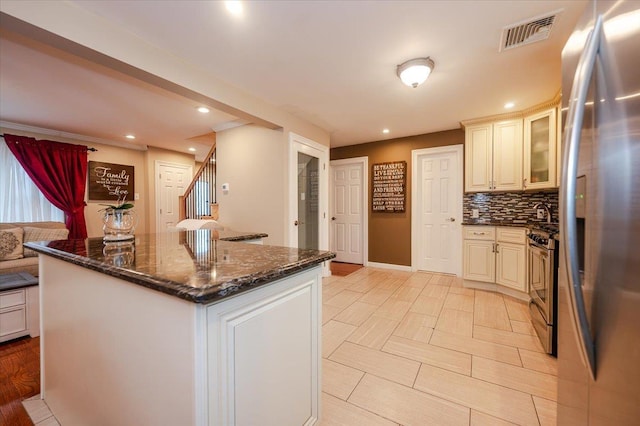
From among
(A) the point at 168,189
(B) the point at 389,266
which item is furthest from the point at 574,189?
(A) the point at 168,189

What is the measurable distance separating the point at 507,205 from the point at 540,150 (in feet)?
2.79

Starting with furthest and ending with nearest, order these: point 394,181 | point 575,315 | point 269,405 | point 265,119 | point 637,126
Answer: point 394,181
point 265,119
point 269,405
point 575,315
point 637,126

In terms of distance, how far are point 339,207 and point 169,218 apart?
11.9 ft

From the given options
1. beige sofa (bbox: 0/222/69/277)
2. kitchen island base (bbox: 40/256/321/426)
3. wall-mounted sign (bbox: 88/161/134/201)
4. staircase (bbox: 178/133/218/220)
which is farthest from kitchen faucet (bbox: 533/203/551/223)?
wall-mounted sign (bbox: 88/161/134/201)

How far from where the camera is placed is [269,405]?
1.02 m

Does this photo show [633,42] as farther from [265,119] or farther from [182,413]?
[265,119]

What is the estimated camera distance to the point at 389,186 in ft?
15.6

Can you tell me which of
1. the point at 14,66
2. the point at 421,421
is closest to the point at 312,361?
the point at 421,421

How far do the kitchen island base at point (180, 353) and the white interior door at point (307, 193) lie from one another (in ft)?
7.44

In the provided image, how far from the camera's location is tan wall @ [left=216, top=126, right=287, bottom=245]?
3.39 m

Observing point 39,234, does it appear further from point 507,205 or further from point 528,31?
point 507,205

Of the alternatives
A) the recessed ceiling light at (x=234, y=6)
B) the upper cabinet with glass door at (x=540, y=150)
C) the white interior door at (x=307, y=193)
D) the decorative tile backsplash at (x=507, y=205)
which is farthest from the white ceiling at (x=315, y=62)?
the decorative tile backsplash at (x=507, y=205)

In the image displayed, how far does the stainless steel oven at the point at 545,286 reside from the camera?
1.98 meters

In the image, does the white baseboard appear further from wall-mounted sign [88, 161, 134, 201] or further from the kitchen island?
wall-mounted sign [88, 161, 134, 201]
